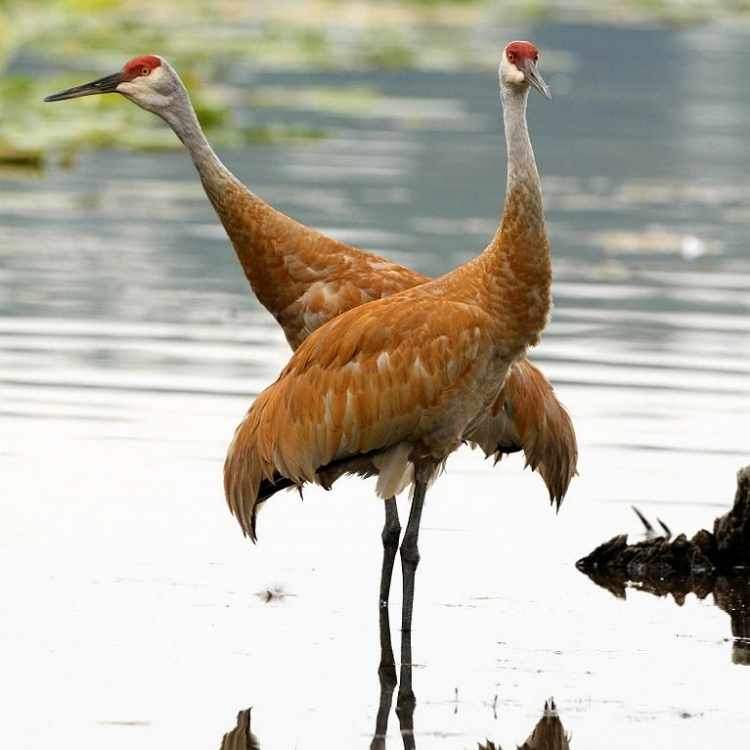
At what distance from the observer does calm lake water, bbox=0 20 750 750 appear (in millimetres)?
7145

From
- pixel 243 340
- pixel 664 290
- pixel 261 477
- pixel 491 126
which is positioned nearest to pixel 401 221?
pixel 664 290

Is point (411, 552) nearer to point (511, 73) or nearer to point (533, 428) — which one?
point (533, 428)

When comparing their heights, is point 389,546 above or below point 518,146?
below

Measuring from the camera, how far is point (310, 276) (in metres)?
9.07

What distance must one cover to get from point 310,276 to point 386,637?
177 cm

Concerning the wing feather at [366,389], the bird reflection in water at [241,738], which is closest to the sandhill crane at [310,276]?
the wing feather at [366,389]

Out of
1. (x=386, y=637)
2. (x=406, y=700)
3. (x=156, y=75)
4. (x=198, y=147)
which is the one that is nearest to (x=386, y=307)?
(x=386, y=637)

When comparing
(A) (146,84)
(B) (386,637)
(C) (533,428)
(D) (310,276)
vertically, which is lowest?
(B) (386,637)

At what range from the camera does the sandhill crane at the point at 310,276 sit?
8.75 metres

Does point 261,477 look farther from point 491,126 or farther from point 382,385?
point 491,126

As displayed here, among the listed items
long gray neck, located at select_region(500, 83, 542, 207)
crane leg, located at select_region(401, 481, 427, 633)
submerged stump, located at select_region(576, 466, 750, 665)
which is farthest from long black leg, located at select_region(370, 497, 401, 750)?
long gray neck, located at select_region(500, 83, 542, 207)

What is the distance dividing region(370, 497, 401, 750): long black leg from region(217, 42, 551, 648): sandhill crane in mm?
188

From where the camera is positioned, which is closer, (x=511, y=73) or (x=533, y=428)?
(x=511, y=73)

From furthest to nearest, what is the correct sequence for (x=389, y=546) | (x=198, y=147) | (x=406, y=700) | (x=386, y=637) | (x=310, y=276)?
1. (x=198, y=147)
2. (x=310, y=276)
3. (x=389, y=546)
4. (x=386, y=637)
5. (x=406, y=700)
